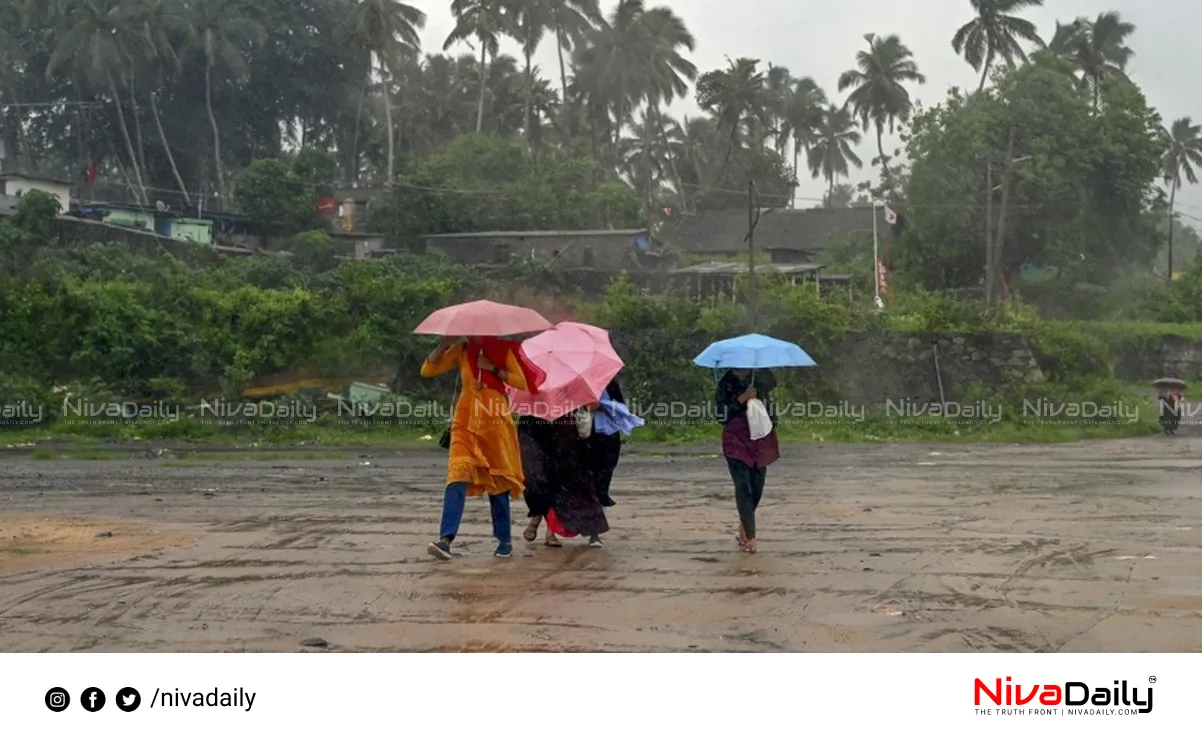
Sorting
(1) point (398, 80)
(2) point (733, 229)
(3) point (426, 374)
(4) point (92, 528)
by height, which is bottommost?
(4) point (92, 528)

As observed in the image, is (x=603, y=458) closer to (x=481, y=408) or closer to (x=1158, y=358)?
(x=481, y=408)

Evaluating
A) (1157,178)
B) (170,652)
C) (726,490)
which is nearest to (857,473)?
(726,490)

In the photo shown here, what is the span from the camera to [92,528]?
11172 millimetres

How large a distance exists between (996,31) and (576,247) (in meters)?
21.7

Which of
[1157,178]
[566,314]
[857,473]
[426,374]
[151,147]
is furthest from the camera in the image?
[151,147]

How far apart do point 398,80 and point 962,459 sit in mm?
53229

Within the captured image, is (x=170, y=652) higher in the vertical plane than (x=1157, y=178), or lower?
lower

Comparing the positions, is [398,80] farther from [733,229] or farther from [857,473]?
[857,473]

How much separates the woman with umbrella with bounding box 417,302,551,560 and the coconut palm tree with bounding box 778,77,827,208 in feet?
195

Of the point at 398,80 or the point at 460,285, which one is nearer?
the point at 460,285

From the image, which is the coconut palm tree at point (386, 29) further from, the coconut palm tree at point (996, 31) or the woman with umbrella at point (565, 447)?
the woman with umbrella at point (565, 447)

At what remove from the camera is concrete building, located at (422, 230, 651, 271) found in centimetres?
4050

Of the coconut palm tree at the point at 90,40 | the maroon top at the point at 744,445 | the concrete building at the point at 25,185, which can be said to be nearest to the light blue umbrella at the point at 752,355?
the maroon top at the point at 744,445

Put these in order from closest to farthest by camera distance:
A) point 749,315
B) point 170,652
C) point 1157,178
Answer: point 170,652, point 749,315, point 1157,178
